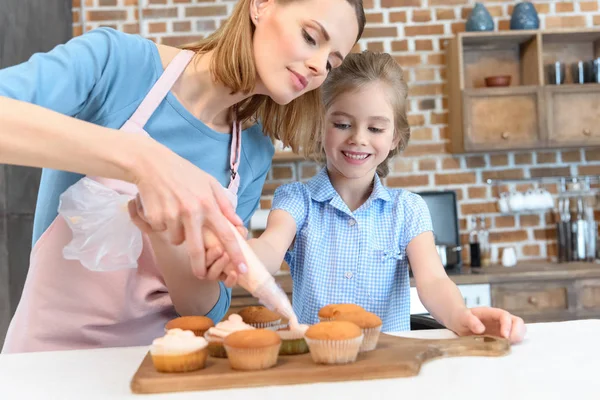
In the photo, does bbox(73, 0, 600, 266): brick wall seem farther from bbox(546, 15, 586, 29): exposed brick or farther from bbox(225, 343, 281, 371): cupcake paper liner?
bbox(225, 343, 281, 371): cupcake paper liner

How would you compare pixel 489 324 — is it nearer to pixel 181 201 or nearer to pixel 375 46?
pixel 181 201

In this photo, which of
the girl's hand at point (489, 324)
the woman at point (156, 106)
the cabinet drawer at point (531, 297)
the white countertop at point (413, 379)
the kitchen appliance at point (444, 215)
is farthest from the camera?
the kitchen appliance at point (444, 215)

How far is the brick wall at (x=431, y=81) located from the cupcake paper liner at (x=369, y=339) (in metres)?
2.62

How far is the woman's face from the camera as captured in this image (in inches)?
47.7

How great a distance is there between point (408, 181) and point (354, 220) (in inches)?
80.6

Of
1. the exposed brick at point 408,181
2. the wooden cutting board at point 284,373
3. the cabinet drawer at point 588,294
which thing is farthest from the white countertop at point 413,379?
the exposed brick at point 408,181

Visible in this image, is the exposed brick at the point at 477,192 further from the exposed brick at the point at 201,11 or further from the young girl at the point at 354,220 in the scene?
the young girl at the point at 354,220

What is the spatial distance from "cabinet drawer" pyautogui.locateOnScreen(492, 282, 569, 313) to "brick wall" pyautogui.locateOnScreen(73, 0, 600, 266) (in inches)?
21.5

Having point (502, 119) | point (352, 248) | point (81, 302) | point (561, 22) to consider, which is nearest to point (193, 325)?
point (81, 302)

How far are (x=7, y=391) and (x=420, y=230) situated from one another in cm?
98

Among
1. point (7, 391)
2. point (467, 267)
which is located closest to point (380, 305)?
point (7, 391)

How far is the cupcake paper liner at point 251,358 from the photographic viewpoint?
2.70 feet

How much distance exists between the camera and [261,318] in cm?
106

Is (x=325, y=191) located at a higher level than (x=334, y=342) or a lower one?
higher
